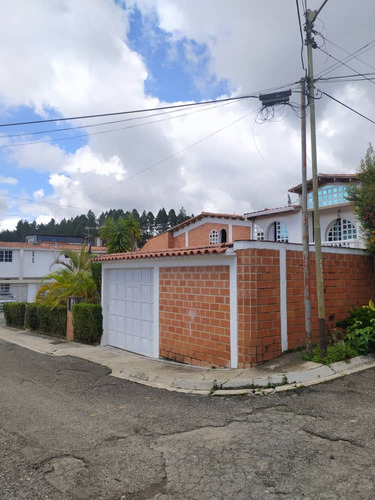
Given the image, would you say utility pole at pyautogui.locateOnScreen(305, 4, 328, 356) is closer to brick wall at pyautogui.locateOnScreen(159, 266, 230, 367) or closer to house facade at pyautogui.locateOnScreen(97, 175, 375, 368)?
house facade at pyautogui.locateOnScreen(97, 175, 375, 368)

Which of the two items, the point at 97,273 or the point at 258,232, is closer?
the point at 97,273

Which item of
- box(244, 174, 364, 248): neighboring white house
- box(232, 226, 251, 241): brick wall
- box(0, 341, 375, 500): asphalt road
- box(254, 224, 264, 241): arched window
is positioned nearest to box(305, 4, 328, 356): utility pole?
box(0, 341, 375, 500): asphalt road

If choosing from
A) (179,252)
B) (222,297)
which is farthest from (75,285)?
(222,297)

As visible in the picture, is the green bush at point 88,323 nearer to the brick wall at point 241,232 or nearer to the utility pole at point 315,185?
the utility pole at point 315,185

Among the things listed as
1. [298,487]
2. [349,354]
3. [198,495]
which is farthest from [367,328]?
[198,495]

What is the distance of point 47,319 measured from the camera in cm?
1560

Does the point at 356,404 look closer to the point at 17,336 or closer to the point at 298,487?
the point at 298,487

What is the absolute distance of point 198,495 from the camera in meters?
3.17

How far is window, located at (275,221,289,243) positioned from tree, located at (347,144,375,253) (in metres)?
7.55

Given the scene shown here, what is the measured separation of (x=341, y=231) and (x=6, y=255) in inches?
1279

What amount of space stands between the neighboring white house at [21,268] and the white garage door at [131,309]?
27450 millimetres

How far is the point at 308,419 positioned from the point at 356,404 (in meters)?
1.02

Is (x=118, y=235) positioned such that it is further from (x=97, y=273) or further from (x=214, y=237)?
(x=97, y=273)

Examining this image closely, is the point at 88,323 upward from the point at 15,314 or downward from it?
upward
